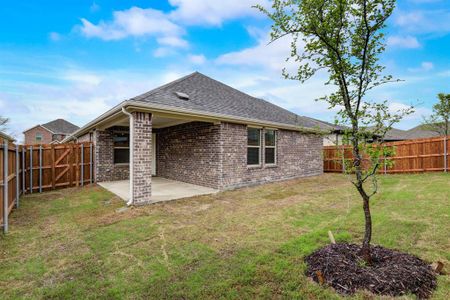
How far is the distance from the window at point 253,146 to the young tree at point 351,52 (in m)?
6.57

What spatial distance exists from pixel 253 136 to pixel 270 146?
1237 mm

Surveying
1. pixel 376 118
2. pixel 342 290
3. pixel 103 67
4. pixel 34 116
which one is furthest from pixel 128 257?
pixel 34 116

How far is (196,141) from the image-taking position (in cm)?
938

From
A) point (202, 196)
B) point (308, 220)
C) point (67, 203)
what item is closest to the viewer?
point (308, 220)

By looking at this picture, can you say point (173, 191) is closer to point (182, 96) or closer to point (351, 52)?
point (182, 96)

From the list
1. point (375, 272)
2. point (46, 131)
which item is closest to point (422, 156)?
point (375, 272)

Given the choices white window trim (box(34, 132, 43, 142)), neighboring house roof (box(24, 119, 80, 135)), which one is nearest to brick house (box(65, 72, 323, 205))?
neighboring house roof (box(24, 119, 80, 135))

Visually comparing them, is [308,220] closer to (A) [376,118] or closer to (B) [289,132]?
(A) [376,118]

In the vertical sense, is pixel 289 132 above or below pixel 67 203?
above

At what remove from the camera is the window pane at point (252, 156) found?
9693 millimetres

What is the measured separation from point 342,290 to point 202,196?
5.55m

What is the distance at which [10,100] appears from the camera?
38500 mm

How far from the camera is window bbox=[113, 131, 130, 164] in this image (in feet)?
36.2

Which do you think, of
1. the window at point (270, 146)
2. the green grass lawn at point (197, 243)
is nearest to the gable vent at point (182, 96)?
the green grass lawn at point (197, 243)
